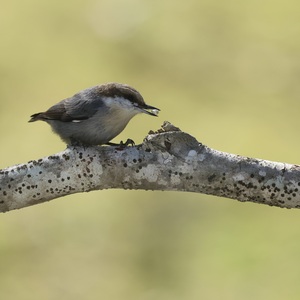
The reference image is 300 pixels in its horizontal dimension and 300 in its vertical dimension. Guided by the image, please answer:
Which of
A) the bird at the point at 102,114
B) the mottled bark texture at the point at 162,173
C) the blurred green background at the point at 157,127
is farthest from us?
the blurred green background at the point at 157,127

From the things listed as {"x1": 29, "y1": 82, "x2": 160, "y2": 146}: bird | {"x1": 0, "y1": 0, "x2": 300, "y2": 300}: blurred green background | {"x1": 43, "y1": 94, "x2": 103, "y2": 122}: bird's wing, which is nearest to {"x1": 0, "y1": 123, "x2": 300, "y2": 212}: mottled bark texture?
{"x1": 29, "y1": 82, "x2": 160, "y2": 146}: bird

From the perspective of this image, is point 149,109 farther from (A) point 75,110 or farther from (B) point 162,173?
(B) point 162,173

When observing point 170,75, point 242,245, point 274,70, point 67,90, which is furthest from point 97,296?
point 274,70

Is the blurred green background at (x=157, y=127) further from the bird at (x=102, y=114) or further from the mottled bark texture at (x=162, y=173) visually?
the mottled bark texture at (x=162, y=173)

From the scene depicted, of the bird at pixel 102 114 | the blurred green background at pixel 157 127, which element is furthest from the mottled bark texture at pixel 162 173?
the blurred green background at pixel 157 127

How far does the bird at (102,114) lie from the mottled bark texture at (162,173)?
623 mm

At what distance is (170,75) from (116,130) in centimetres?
660

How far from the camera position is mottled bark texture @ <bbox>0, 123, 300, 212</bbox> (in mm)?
2914

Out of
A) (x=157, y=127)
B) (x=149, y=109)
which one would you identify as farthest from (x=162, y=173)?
(x=157, y=127)

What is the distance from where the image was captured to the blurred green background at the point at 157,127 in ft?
23.2

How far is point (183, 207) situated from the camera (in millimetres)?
7691

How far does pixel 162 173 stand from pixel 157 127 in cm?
580

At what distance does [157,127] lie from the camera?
8.72m

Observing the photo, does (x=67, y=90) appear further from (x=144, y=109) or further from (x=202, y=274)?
(x=144, y=109)
